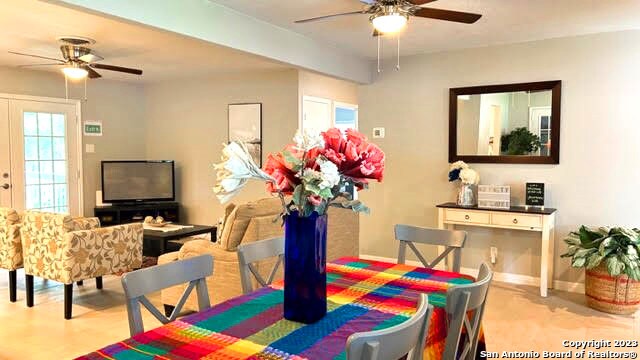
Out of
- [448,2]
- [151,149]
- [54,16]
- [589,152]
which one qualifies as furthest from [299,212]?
[151,149]

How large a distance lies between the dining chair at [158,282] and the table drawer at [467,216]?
3280 millimetres

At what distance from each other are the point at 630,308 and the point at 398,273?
2.70 metres

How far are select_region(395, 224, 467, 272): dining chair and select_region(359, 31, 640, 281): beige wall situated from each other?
2476mm

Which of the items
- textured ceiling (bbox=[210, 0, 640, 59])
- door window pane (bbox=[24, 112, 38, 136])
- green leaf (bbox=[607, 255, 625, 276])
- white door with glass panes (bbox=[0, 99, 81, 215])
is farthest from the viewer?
door window pane (bbox=[24, 112, 38, 136])

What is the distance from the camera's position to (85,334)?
3.52 metres

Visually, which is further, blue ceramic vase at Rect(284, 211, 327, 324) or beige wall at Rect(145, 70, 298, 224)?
beige wall at Rect(145, 70, 298, 224)

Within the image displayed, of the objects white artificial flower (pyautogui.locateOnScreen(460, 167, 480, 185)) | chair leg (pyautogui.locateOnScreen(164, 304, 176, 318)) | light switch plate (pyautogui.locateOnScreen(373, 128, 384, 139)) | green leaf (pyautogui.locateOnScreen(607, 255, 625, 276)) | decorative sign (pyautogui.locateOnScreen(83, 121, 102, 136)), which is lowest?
chair leg (pyautogui.locateOnScreen(164, 304, 176, 318))

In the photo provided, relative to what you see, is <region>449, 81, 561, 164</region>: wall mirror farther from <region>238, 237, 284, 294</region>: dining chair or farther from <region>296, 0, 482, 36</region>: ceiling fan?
<region>238, 237, 284, 294</region>: dining chair

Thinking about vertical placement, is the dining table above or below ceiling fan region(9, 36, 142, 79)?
below

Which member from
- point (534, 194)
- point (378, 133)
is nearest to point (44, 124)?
point (378, 133)

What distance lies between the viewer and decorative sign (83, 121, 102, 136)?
7203 mm

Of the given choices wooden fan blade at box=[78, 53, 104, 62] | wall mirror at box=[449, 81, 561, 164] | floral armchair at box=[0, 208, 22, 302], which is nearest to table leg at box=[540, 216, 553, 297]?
wall mirror at box=[449, 81, 561, 164]

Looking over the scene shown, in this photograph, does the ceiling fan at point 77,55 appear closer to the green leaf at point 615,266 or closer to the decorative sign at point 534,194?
the decorative sign at point 534,194

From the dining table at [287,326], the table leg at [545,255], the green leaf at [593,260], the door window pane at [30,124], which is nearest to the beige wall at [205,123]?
the door window pane at [30,124]
